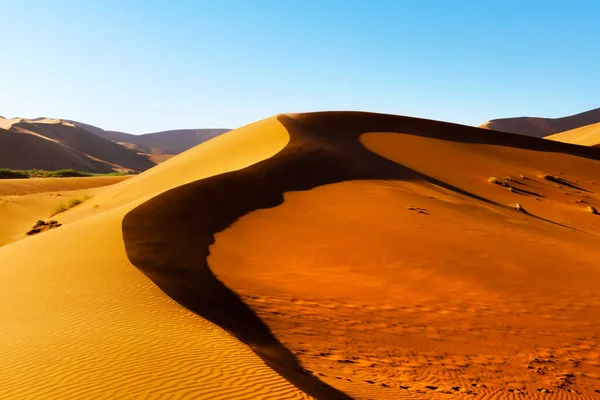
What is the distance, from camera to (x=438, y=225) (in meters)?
13.5

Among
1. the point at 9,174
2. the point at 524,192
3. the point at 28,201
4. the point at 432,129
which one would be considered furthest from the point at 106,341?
the point at 9,174

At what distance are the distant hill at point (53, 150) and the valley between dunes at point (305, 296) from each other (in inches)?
2556

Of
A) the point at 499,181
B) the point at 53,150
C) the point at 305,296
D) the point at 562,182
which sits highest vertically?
the point at 53,150

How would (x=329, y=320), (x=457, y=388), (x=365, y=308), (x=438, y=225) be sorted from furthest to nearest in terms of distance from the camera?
1. (x=438, y=225)
2. (x=365, y=308)
3. (x=329, y=320)
4. (x=457, y=388)

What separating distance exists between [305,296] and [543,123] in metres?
124

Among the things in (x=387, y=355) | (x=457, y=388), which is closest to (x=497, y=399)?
(x=457, y=388)

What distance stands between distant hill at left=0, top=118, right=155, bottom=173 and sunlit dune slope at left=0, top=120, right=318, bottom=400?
228 feet

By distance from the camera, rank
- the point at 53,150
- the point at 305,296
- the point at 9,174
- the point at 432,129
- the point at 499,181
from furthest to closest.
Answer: the point at 53,150, the point at 9,174, the point at 432,129, the point at 499,181, the point at 305,296

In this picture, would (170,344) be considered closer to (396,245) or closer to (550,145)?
(396,245)

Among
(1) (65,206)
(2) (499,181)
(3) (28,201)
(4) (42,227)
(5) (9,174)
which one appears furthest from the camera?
(5) (9,174)

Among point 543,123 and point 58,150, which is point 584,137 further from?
point 58,150

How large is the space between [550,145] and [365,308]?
31.3 m

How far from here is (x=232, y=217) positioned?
45.8ft

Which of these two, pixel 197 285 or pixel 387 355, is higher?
pixel 197 285
